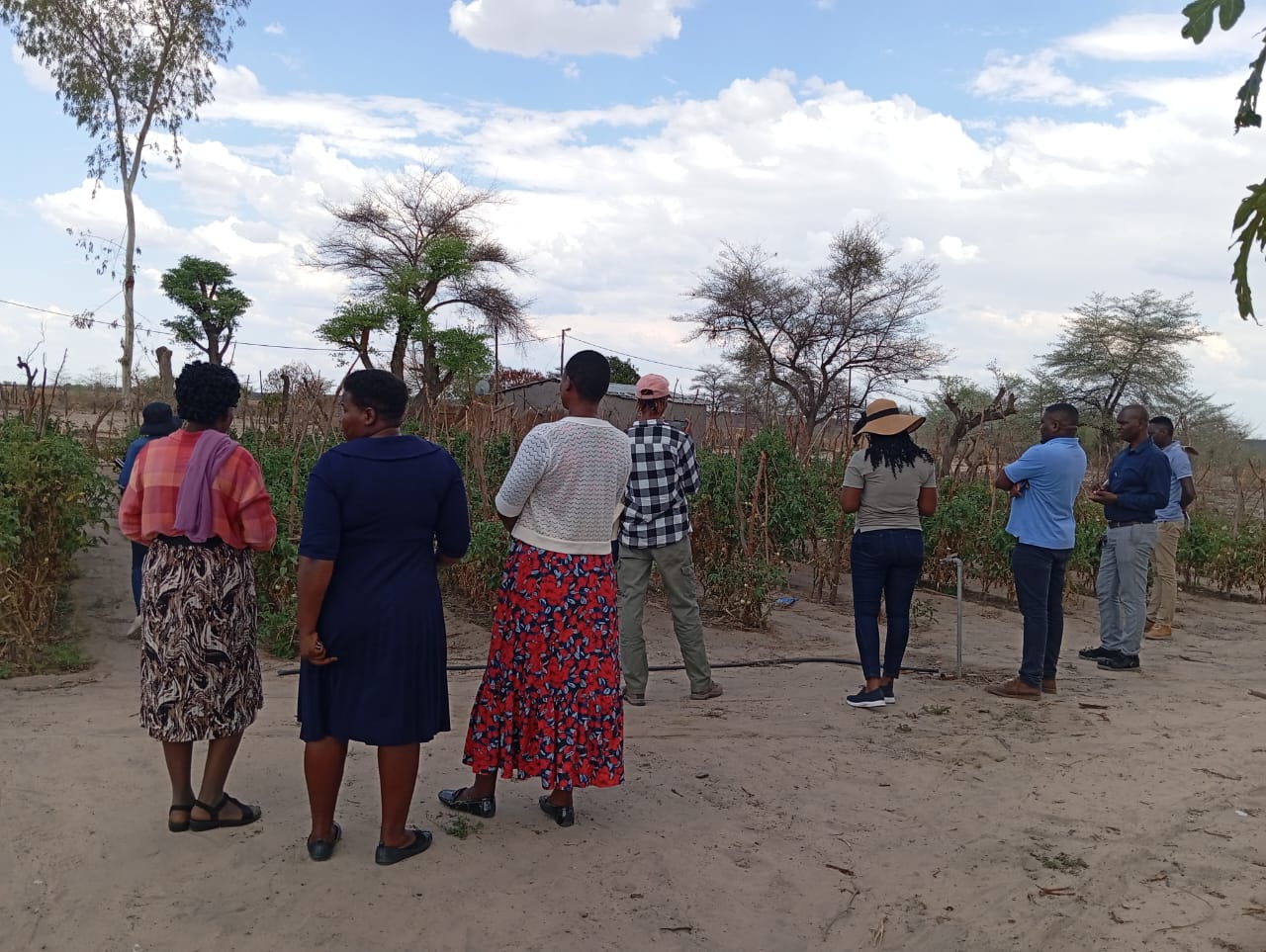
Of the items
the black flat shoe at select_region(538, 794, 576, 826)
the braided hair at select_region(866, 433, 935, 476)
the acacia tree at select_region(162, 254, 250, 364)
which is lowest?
the black flat shoe at select_region(538, 794, 576, 826)

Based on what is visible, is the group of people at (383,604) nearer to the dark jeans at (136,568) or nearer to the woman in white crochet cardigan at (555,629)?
the woman in white crochet cardigan at (555,629)

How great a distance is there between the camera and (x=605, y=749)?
3.54 m

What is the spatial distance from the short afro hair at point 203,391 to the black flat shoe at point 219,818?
4.43 feet

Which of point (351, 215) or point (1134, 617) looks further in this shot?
point (351, 215)

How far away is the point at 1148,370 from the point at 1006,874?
1063 inches

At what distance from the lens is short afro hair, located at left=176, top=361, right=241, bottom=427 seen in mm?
3316

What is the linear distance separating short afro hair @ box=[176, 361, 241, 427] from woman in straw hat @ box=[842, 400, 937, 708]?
3138mm

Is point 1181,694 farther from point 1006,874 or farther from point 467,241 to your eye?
point 467,241

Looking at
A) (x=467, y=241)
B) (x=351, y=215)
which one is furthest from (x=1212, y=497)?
(x=351, y=215)

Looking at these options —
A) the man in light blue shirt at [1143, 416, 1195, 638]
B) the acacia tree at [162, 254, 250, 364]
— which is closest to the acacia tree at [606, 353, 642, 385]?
the acacia tree at [162, 254, 250, 364]

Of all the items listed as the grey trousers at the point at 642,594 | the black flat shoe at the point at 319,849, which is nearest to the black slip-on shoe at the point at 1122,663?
the grey trousers at the point at 642,594

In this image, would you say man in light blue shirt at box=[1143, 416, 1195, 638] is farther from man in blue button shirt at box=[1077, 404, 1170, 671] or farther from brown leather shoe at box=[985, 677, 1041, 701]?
brown leather shoe at box=[985, 677, 1041, 701]

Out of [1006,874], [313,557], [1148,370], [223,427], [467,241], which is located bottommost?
[1006,874]

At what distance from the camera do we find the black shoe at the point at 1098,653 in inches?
271
